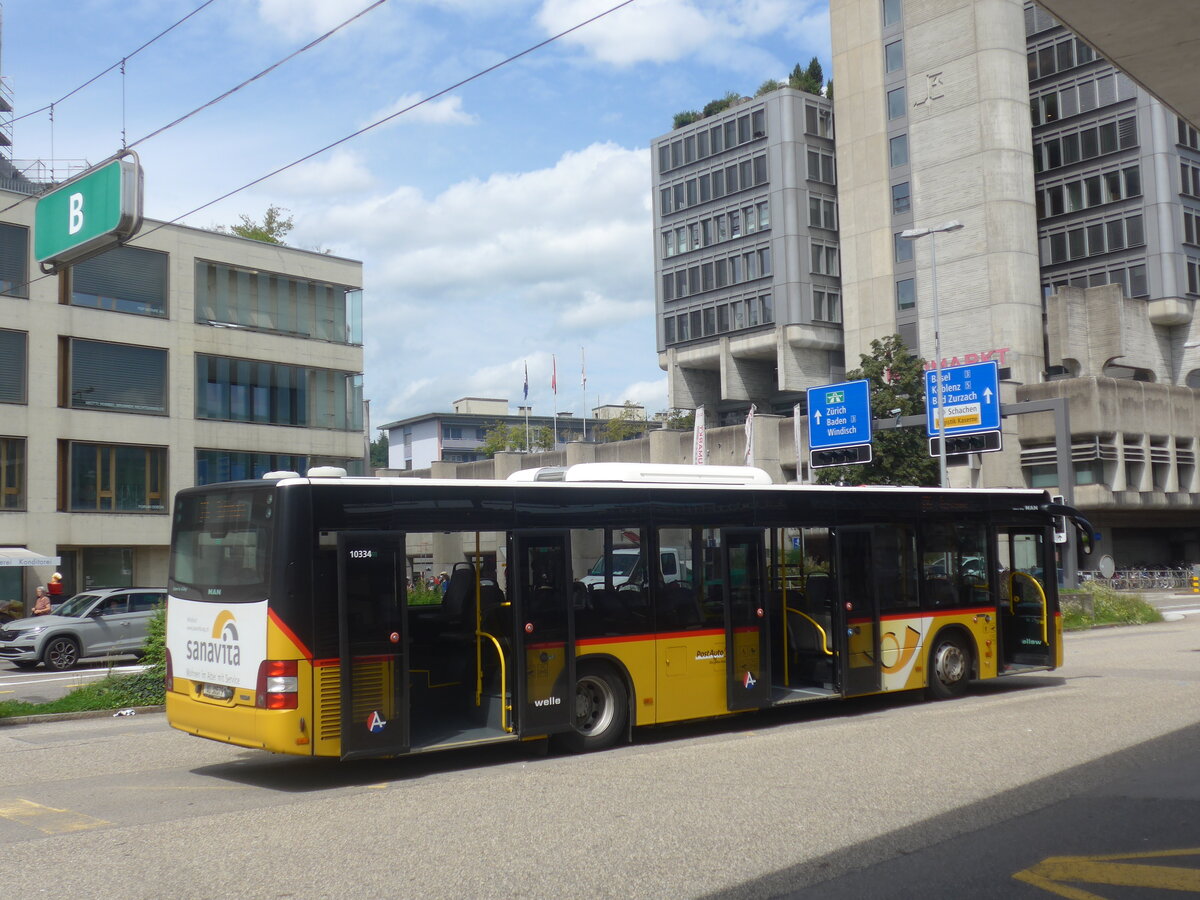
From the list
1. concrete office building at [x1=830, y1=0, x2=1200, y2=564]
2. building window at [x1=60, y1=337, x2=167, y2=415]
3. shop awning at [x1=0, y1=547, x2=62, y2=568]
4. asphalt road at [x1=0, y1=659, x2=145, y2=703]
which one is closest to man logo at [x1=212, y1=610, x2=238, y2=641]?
asphalt road at [x1=0, y1=659, x2=145, y2=703]

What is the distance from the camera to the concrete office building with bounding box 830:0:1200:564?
61.2m

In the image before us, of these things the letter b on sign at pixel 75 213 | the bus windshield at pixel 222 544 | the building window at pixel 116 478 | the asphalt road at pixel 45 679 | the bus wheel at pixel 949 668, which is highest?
the letter b on sign at pixel 75 213

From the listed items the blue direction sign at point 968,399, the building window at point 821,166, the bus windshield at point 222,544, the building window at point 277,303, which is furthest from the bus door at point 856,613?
the building window at point 821,166

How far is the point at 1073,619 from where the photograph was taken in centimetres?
3119

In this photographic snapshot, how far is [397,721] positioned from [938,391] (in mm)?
26634

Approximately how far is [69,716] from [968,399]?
1014 inches

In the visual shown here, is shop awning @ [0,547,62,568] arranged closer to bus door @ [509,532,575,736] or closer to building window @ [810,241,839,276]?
bus door @ [509,532,575,736]

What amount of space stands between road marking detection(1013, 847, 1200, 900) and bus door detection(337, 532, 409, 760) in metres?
5.73

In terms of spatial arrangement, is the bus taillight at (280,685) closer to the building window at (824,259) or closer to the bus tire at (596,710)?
the bus tire at (596,710)

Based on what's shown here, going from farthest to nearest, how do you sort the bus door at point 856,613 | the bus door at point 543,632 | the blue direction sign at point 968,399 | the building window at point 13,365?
the building window at point 13,365 < the blue direction sign at point 968,399 < the bus door at point 856,613 < the bus door at point 543,632

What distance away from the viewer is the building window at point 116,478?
133 ft

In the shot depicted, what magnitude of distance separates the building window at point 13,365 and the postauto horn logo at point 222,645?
1231 inches

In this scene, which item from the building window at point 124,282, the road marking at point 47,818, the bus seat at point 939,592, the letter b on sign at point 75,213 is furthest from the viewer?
the building window at point 124,282

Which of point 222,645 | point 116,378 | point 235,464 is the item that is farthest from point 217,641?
point 235,464
